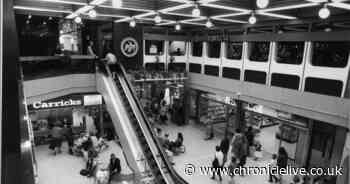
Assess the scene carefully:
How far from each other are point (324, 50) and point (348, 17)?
1.39 meters

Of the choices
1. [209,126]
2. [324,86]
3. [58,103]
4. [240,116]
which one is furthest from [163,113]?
[324,86]

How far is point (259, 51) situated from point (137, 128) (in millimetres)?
6970

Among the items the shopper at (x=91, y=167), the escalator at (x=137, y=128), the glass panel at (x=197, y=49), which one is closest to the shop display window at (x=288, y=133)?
the escalator at (x=137, y=128)

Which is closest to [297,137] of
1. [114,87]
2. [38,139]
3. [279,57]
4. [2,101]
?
[279,57]

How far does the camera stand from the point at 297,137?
1011 cm

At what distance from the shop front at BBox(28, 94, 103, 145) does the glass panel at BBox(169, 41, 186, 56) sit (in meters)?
5.80

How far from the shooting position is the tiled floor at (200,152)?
909 cm

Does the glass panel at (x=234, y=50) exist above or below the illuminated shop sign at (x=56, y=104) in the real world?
above

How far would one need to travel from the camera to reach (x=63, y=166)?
10023mm

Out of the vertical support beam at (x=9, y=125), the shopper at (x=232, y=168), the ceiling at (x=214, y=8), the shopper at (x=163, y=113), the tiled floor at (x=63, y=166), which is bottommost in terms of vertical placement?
the tiled floor at (x=63, y=166)

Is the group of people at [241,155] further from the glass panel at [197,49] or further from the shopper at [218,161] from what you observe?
the glass panel at [197,49]

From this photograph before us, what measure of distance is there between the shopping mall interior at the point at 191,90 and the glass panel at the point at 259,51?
0.05 meters

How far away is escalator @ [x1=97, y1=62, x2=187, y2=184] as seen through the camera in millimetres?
7281

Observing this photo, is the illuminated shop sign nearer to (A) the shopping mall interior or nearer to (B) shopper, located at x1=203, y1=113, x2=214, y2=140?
(A) the shopping mall interior
